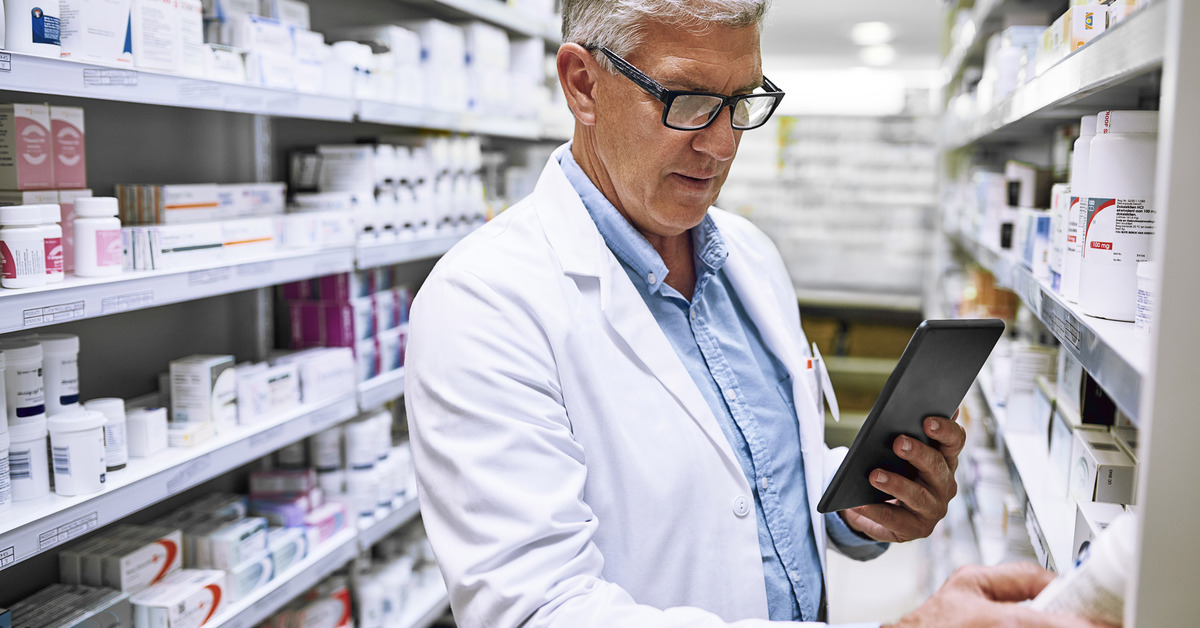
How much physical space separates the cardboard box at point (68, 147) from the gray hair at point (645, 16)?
111cm

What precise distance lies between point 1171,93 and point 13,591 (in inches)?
90.9

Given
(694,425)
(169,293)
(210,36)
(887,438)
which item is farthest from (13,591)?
(887,438)

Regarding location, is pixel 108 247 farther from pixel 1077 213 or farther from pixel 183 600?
pixel 1077 213

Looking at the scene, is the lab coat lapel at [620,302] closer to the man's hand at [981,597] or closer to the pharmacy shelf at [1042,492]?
the man's hand at [981,597]

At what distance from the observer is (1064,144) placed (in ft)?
7.48

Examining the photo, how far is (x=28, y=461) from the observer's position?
1.63 metres

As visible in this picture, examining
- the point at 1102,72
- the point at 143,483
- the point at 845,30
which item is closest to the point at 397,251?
the point at 143,483

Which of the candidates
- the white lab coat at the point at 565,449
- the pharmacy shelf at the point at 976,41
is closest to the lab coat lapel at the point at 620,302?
the white lab coat at the point at 565,449

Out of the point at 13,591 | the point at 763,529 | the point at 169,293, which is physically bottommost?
the point at 13,591

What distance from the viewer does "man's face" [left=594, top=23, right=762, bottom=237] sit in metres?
1.36

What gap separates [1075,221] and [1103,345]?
406mm

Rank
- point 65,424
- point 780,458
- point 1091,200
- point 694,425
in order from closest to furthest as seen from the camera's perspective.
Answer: point 1091,200 < point 694,425 < point 780,458 < point 65,424

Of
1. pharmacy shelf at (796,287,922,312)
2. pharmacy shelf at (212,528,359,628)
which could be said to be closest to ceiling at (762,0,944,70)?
pharmacy shelf at (796,287,922,312)

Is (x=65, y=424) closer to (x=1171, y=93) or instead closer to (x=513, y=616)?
(x=513, y=616)
